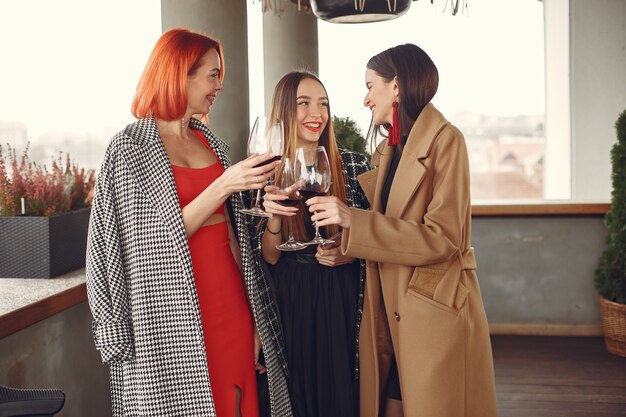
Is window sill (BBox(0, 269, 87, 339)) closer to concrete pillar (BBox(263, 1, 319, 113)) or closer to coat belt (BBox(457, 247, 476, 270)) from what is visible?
coat belt (BBox(457, 247, 476, 270))

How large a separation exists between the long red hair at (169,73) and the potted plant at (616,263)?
11.8 feet

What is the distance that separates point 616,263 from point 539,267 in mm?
691

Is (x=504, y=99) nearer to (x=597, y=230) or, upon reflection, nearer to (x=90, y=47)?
(x=597, y=230)

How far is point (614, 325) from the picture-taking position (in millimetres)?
4742

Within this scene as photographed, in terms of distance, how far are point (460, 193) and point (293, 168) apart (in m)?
0.55

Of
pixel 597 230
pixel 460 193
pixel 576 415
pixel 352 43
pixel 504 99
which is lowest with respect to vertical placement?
pixel 576 415

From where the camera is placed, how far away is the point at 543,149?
639 centimetres

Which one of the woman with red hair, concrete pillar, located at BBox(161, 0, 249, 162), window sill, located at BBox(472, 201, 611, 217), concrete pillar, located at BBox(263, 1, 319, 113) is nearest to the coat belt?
the woman with red hair

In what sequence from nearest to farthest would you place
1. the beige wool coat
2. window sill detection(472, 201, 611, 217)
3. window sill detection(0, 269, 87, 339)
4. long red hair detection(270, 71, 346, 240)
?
window sill detection(0, 269, 87, 339), the beige wool coat, long red hair detection(270, 71, 346, 240), window sill detection(472, 201, 611, 217)

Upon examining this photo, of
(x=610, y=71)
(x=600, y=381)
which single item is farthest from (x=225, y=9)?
(x=610, y=71)

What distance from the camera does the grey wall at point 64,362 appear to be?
2047mm

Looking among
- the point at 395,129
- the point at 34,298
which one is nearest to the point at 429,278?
the point at 395,129

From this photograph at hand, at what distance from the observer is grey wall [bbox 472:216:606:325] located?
5.32 meters

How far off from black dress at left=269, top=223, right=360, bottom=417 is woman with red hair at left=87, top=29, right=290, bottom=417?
14.4 inches
